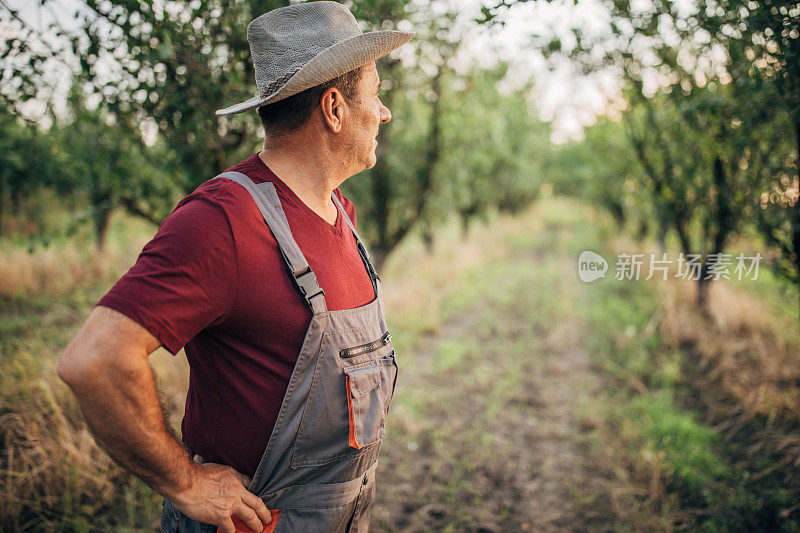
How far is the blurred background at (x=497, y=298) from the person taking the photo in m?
3.04

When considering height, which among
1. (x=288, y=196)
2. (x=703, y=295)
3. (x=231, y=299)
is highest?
(x=288, y=196)

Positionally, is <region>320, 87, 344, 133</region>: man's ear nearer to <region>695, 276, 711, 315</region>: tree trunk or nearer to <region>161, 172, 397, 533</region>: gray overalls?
<region>161, 172, 397, 533</region>: gray overalls

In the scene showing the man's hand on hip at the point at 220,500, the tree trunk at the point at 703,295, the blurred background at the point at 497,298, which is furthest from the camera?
the tree trunk at the point at 703,295

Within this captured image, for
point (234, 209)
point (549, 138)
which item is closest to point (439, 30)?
point (234, 209)

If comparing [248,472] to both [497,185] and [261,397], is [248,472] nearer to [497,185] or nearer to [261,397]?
[261,397]

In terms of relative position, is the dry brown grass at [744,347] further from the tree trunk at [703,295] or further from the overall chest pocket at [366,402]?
the overall chest pocket at [366,402]

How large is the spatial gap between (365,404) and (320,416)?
0.17 meters

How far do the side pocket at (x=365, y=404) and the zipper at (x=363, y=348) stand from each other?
4 centimetres

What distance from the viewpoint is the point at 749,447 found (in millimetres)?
4348

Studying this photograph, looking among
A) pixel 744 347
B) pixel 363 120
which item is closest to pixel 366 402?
pixel 363 120

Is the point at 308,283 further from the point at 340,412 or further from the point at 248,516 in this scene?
the point at 248,516

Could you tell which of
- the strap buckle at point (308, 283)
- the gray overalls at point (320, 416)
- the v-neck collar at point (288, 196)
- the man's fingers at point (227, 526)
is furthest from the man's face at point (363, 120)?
the man's fingers at point (227, 526)

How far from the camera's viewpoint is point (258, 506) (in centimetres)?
145

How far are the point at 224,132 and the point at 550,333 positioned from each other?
6.33 metres
